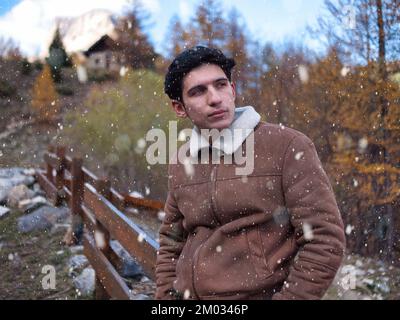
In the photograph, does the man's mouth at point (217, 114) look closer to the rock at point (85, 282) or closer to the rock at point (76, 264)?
the rock at point (85, 282)

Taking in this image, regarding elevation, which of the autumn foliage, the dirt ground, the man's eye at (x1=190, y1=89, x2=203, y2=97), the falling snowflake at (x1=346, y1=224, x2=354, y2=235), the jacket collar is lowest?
the falling snowflake at (x1=346, y1=224, x2=354, y2=235)

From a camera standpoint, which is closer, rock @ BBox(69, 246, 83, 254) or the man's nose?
the man's nose

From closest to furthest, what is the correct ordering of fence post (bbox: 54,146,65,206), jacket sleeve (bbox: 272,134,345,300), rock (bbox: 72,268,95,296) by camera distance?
1. jacket sleeve (bbox: 272,134,345,300)
2. rock (bbox: 72,268,95,296)
3. fence post (bbox: 54,146,65,206)

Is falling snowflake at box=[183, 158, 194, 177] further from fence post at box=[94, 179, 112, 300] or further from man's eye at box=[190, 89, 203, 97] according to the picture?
fence post at box=[94, 179, 112, 300]

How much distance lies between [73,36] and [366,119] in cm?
3454

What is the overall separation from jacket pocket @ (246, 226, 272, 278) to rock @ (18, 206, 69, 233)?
23.2 feet

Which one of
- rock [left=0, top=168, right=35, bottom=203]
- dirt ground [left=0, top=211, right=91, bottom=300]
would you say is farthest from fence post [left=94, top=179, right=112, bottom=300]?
rock [left=0, top=168, right=35, bottom=203]

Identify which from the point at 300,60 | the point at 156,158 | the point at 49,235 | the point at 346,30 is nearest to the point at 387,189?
the point at 346,30

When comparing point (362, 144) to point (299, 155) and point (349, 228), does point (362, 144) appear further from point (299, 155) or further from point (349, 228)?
point (299, 155)

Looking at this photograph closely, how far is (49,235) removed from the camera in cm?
760

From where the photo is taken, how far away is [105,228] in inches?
180

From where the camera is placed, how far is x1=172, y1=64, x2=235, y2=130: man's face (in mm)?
1770

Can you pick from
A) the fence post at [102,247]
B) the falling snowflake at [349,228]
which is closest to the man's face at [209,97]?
the fence post at [102,247]

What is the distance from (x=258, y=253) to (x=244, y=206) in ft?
0.59
